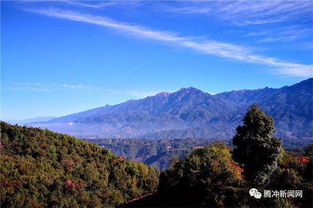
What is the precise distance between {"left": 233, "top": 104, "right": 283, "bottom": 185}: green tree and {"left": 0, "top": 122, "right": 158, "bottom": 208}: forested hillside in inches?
1443

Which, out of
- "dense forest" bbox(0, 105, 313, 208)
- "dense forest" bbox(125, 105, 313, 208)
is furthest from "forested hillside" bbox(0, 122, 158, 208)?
"dense forest" bbox(125, 105, 313, 208)

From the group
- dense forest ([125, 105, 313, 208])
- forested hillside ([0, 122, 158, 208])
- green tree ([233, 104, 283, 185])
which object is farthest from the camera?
forested hillside ([0, 122, 158, 208])

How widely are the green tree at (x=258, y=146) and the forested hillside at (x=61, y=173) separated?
36.6 metres

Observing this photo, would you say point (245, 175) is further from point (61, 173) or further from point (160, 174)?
point (61, 173)

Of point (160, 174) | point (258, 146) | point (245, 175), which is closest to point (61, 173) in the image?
point (160, 174)

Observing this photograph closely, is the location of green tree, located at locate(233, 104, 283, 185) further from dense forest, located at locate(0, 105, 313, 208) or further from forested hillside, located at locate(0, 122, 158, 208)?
forested hillside, located at locate(0, 122, 158, 208)

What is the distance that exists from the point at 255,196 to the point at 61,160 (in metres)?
59.5

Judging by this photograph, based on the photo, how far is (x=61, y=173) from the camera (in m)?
73.8

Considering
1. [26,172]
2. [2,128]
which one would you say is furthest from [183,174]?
[2,128]

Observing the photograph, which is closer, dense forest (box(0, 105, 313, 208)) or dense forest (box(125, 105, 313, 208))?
dense forest (box(125, 105, 313, 208))

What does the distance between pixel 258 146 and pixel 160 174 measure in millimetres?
21862

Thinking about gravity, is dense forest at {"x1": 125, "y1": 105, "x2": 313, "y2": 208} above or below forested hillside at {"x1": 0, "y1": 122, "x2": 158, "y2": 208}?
above

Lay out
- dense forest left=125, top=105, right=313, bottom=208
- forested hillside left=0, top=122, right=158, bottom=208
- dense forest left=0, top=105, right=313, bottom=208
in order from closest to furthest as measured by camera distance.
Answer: dense forest left=125, top=105, right=313, bottom=208 → dense forest left=0, top=105, right=313, bottom=208 → forested hillside left=0, top=122, right=158, bottom=208

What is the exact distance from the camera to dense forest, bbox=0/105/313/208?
29125 mm
